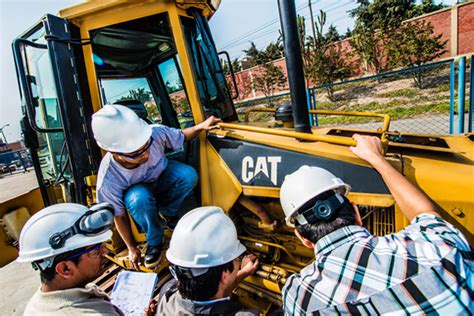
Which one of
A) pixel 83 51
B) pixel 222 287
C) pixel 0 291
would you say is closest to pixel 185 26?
pixel 83 51

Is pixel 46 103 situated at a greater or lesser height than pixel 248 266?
greater

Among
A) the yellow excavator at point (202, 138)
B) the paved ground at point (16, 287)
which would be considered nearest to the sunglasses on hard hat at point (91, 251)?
the yellow excavator at point (202, 138)

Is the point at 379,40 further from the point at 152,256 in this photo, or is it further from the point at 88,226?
the point at 88,226

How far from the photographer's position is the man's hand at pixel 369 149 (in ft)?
5.20

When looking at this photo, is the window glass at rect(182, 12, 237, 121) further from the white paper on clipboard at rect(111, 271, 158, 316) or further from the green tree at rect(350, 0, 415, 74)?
the green tree at rect(350, 0, 415, 74)

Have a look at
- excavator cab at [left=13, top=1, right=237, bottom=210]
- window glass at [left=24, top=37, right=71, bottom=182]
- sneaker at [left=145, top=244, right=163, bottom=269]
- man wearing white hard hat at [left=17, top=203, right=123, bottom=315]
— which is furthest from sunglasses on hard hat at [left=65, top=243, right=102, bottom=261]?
window glass at [left=24, top=37, right=71, bottom=182]

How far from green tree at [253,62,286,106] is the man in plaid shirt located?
19.5 metres

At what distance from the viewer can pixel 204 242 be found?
143 centimetres

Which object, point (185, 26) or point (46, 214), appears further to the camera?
point (185, 26)

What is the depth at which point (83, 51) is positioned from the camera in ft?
7.87

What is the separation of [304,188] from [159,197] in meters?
1.43

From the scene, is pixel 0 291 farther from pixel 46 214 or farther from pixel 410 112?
pixel 410 112

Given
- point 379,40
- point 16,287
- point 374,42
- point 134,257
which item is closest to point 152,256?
point 134,257

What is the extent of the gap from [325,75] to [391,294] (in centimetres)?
1914
